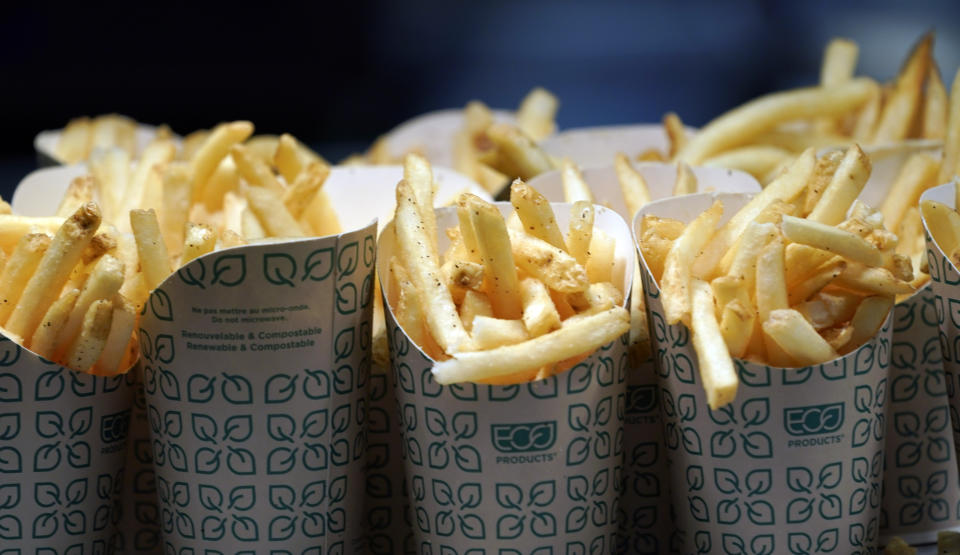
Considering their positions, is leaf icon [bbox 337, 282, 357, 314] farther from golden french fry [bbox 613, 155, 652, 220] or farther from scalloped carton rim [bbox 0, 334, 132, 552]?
golden french fry [bbox 613, 155, 652, 220]

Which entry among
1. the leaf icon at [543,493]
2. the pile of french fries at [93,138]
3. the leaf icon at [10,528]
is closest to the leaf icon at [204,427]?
the leaf icon at [10,528]

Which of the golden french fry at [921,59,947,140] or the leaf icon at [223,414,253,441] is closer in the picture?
the leaf icon at [223,414,253,441]

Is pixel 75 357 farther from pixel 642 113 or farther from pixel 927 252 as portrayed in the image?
pixel 642 113

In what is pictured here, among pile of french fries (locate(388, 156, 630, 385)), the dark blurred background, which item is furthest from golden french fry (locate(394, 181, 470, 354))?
the dark blurred background

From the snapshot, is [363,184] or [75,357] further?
[363,184]

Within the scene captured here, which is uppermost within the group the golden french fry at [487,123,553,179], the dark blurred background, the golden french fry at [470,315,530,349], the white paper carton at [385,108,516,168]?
the dark blurred background

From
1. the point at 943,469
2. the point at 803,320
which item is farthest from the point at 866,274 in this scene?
the point at 943,469

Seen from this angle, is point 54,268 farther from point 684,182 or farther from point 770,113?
point 770,113

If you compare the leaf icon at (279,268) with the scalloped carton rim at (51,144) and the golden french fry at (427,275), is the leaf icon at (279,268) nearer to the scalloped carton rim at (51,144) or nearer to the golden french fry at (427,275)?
the golden french fry at (427,275)
